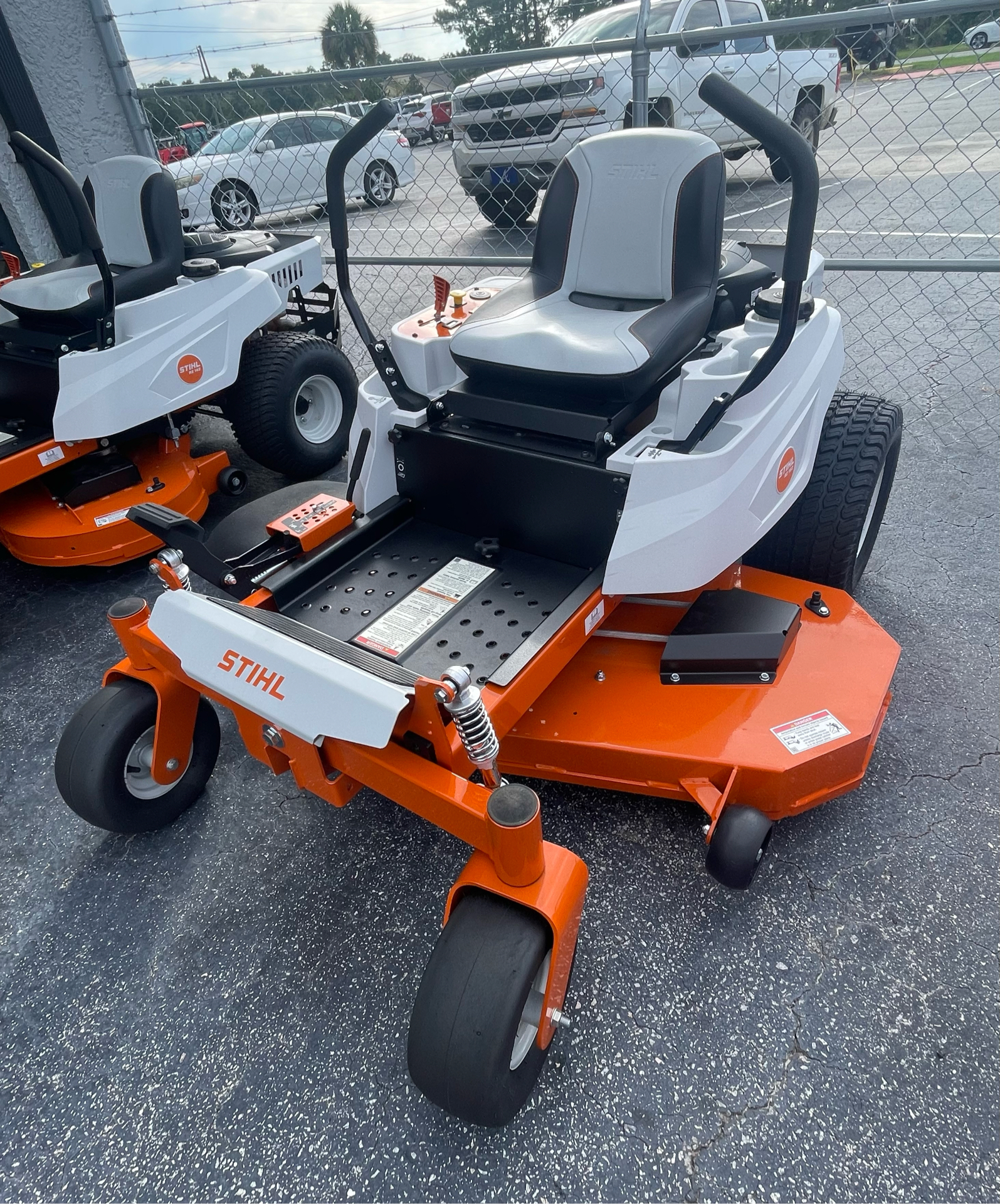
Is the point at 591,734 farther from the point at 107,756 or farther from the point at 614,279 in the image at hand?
the point at 614,279

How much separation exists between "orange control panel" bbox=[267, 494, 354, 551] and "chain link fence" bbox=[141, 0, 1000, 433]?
1.04 meters

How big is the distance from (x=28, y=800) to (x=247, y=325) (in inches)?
81.9

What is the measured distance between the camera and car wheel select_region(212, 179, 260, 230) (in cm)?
671

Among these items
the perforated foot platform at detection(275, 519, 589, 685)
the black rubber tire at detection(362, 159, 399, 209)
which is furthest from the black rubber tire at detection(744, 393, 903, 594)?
the black rubber tire at detection(362, 159, 399, 209)

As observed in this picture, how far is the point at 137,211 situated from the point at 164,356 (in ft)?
2.24

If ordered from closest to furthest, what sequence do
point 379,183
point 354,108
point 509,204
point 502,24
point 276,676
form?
1. point 276,676
2. point 509,204
3. point 354,108
4. point 379,183
5. point 502,24

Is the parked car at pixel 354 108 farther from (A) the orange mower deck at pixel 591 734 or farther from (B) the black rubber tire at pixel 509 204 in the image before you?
(A) the orange mower deck at pixel 591 734

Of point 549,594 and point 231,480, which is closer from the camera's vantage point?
point 549,594

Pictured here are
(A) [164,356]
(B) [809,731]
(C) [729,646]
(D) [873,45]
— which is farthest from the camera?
(D) [873,45]

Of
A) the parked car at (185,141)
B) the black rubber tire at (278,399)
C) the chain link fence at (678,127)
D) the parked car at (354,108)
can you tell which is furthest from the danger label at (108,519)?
the parked car at (354,108)

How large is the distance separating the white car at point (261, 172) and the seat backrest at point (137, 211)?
11.2 feet

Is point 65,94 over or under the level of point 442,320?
over

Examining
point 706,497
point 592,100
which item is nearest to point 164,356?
point 706,497

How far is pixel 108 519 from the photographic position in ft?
9.63
